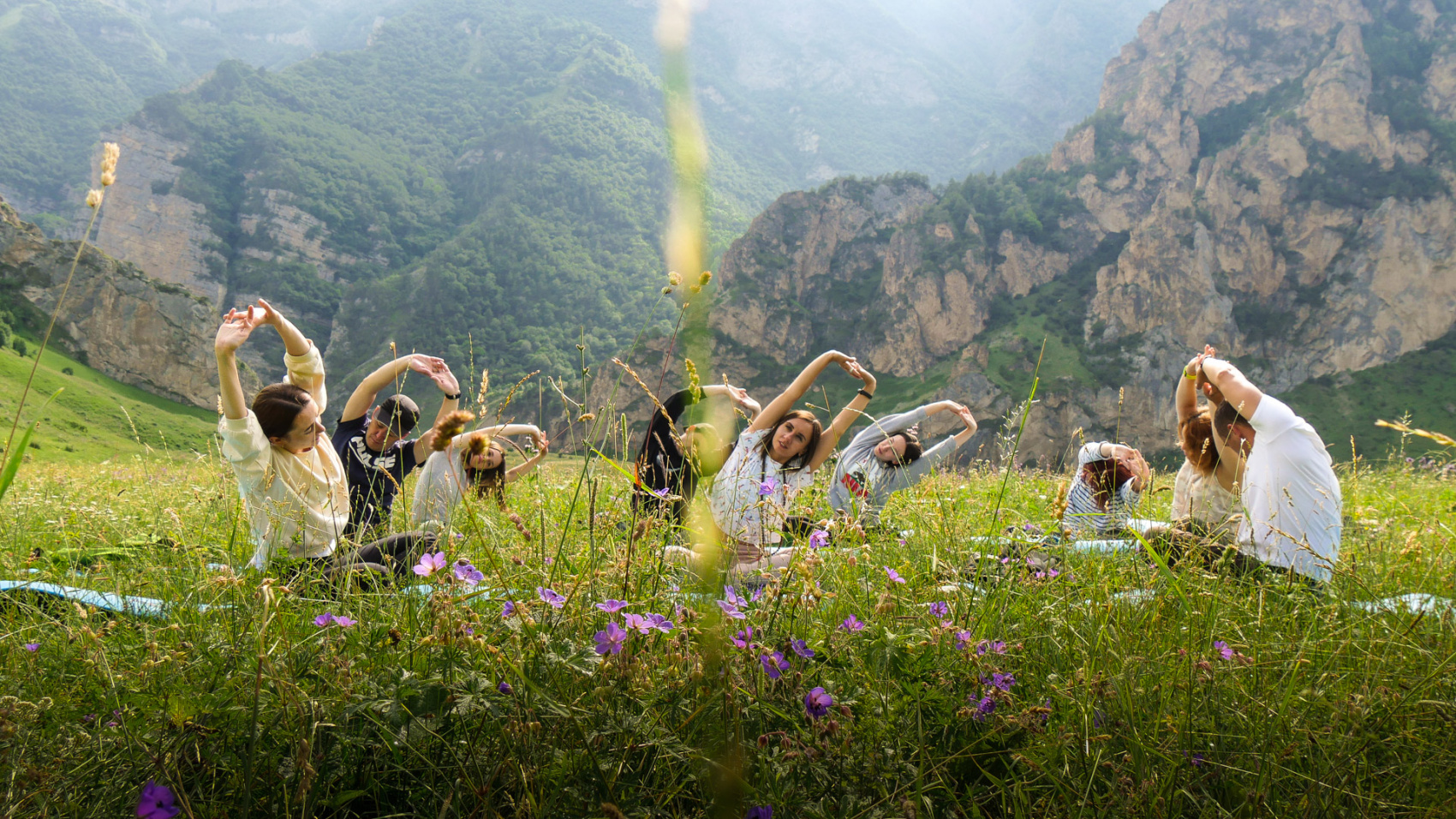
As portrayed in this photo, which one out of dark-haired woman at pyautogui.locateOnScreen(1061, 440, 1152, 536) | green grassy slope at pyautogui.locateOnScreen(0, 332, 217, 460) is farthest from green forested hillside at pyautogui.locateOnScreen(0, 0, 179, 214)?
dark-haired woman at pyautogui.locateOnScreen(1061, 440, 1152, 536)

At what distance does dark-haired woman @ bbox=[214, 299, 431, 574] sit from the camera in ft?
10.6

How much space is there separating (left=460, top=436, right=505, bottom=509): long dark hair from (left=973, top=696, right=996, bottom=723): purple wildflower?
4.03 ft

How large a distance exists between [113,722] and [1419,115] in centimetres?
13863

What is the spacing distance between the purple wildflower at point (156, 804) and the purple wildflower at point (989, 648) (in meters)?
1.63

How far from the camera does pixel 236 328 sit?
374cm

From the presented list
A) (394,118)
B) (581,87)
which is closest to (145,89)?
(394,118)

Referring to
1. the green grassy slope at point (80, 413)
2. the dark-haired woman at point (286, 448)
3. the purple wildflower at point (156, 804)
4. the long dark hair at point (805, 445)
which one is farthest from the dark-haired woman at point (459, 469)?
the green grassy slope at point (80, 413)

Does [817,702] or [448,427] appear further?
[817,702]

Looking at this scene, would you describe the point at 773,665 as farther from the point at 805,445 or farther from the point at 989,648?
the point at 805,445

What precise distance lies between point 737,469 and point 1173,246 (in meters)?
111

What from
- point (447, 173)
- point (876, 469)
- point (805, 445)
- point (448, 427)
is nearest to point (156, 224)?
point (447, 173)

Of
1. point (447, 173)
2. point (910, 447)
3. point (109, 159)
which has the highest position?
point (447, 173)

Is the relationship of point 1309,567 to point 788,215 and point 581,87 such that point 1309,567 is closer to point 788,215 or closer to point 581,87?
point 788,215

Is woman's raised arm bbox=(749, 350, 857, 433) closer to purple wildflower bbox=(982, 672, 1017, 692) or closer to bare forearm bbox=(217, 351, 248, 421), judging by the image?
bare forearm bbox=(217, 351, 248, 421)
